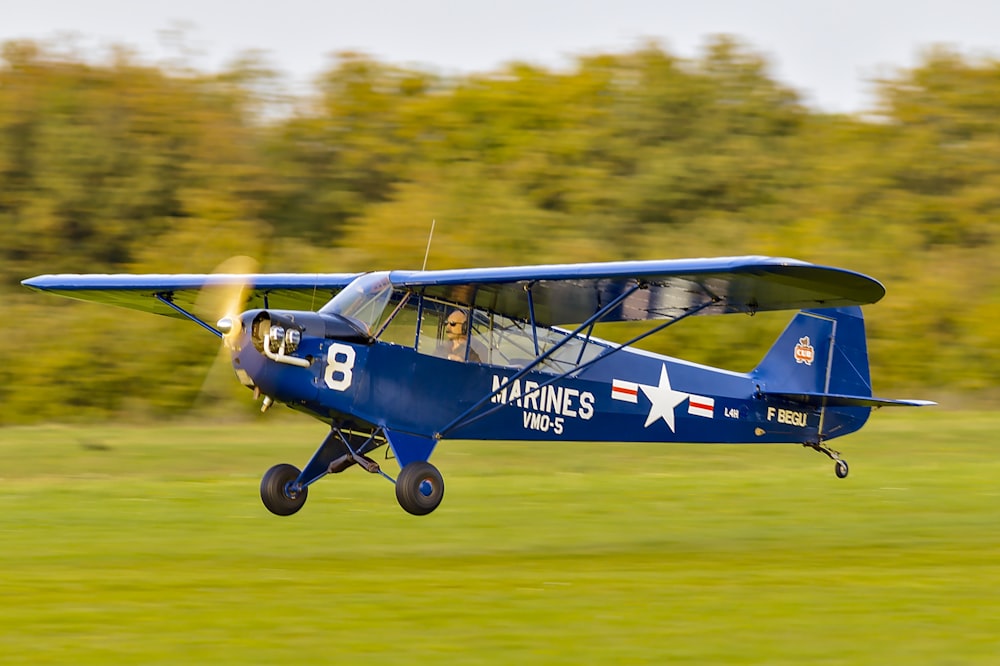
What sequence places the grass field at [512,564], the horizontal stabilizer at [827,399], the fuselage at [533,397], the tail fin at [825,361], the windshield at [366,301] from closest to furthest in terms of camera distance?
the grass field at [512,564] → the fuselage at [533,397] → the windshield at [366,301] → the horizontal stabilizer at [827,399] → the tail fin at [825,361]

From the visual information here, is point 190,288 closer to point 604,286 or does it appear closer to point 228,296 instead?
point 228,296

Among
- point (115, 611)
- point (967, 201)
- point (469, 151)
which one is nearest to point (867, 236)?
point (967, 201)

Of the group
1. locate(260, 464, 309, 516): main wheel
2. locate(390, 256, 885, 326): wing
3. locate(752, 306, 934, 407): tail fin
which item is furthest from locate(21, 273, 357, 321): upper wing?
locate(752, 306, 934, 407): tail fin

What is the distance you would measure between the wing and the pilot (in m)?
0.17

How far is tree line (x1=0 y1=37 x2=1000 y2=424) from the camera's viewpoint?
28.1 meters

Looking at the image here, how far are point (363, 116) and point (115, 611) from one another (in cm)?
3426

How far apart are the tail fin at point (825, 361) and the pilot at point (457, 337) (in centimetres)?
388

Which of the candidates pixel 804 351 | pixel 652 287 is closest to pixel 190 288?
pixel 652 287

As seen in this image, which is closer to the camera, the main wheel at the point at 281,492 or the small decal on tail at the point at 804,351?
the main wheel at the point at 281,492

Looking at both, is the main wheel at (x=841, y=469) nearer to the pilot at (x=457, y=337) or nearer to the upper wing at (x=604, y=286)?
the upper wing at (x=604, y=286)

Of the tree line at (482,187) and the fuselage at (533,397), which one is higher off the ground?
the fuselage at (533,397)

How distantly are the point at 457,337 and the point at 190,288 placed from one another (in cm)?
356

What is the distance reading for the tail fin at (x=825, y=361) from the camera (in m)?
14.2

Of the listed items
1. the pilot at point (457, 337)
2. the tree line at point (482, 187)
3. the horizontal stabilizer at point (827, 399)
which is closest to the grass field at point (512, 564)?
the horizontal stabilizer at point (827, 399)
